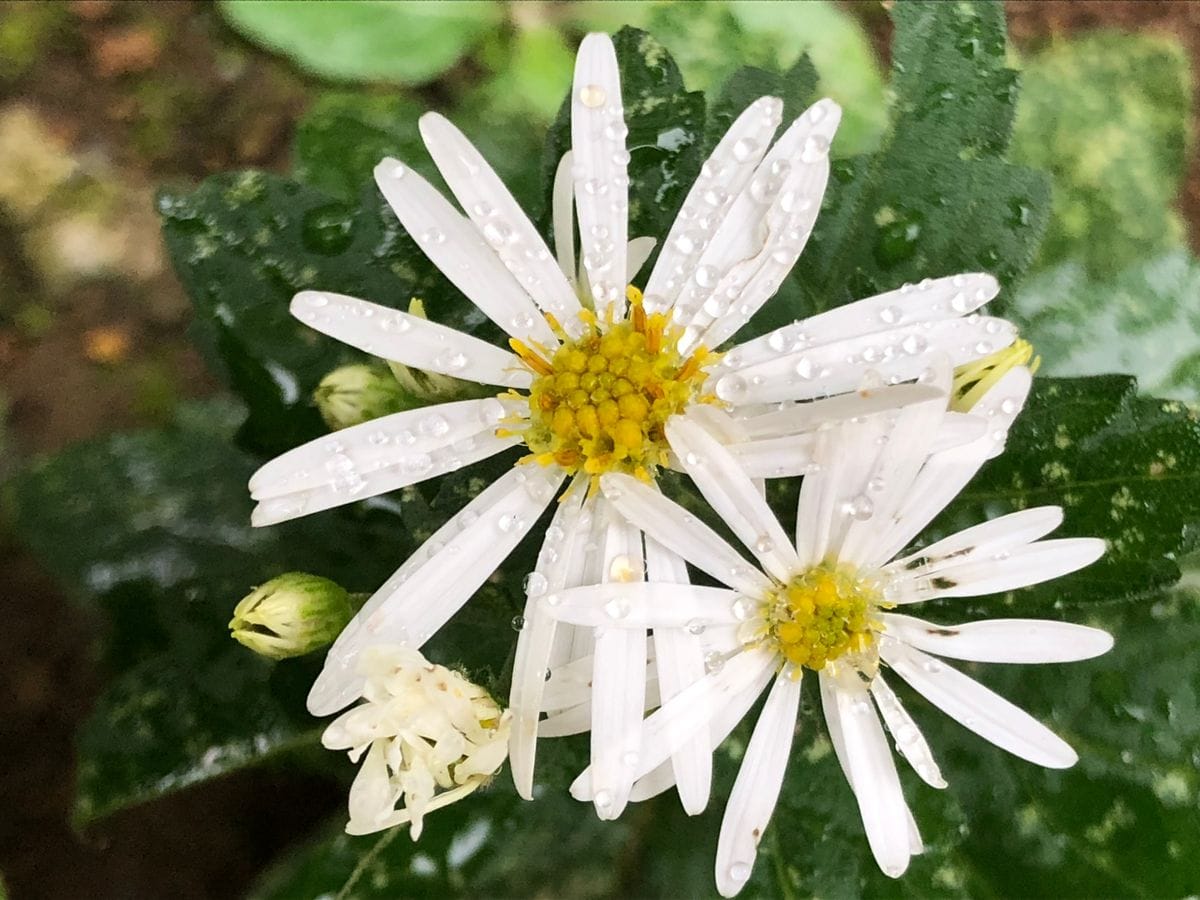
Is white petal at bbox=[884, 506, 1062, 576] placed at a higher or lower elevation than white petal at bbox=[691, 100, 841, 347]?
lower

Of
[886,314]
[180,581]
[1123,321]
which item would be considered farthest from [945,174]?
[180,581]

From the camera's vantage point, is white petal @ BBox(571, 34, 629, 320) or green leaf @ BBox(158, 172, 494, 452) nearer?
white petal @ BBox(571, 34, 629, 320)

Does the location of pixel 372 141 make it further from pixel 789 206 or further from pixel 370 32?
pixel 789 206

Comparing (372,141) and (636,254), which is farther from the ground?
(636,254)

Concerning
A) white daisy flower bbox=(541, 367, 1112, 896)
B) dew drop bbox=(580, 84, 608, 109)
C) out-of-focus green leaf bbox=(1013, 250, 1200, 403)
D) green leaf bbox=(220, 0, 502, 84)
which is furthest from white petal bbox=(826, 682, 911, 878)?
green leaf bbox=(220, 0, 502, 84)

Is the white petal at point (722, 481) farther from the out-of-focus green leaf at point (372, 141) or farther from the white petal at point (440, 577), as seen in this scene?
the out-of-focus green leaf at point (372, 141)

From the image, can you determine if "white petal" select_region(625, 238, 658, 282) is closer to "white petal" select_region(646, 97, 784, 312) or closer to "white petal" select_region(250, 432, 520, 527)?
"white petal" select_region(646, 97, 784, 312)

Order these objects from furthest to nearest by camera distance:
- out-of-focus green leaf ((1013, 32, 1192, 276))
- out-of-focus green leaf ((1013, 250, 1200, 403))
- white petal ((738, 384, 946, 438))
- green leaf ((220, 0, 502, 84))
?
green leaf ((220, 0, 502, 84)), out-of-focus green leaf ((1013, 32, 1192, 276)), out-of-focus green leaf ((1013, 250, 1200, 403)), white petal ((738, 384, 946, 438))

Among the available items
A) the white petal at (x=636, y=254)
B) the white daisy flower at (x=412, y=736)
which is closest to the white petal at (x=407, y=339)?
the white petal at (x=636, y=254)

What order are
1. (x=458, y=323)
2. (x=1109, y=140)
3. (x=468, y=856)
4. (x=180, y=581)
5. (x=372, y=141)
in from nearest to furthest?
(x=458, y=323) → (x=468, y=856) → (x=180, y=581) → (x=372, y=141) → (x=1109, y=140)
